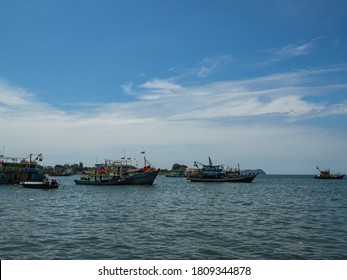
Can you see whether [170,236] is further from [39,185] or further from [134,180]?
[134,180]

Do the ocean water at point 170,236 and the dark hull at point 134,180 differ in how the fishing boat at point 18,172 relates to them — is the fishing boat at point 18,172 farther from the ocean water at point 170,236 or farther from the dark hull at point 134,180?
the ocean water at point 170,236

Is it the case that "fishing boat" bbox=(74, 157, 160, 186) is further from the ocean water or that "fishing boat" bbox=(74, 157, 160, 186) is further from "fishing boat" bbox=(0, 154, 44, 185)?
the ocean water

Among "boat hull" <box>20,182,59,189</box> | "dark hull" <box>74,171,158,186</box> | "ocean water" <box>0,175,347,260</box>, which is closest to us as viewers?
"ocean water" <box>0,175,347,260</box>

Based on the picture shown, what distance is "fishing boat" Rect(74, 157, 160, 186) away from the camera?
309 feet

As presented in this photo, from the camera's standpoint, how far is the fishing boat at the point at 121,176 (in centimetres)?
9425

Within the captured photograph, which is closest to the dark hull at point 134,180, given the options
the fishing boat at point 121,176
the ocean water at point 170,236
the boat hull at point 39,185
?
the fishing boat at point 121,176

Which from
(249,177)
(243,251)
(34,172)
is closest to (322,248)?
(243,251)

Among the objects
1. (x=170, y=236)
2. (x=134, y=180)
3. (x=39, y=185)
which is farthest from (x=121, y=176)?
(x=170, y=236)

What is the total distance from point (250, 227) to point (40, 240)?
52.4ft

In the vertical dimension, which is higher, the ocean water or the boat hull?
the boat hull

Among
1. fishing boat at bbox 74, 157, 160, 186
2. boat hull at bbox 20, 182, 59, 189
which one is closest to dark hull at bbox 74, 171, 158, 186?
fishing boat at bbox 74, 157, 160, 186

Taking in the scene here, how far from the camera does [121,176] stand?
9631cm

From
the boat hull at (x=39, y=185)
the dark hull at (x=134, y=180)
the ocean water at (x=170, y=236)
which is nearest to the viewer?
the ocean water at (x=170, y=236)

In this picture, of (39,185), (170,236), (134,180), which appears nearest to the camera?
(170,236)
